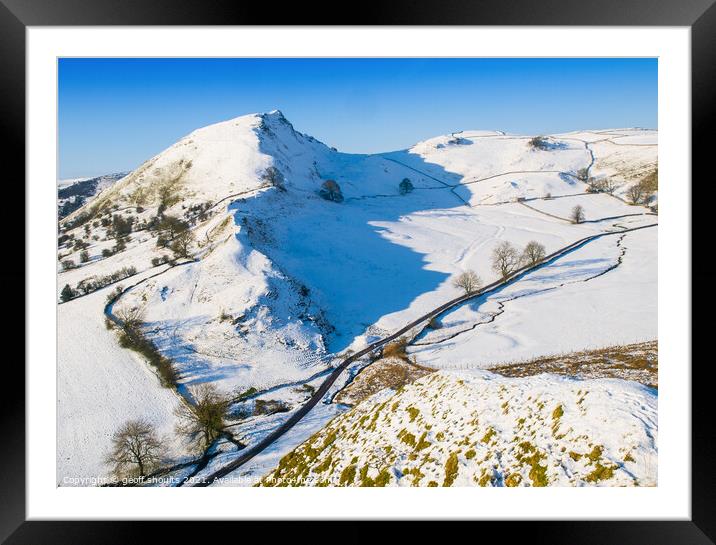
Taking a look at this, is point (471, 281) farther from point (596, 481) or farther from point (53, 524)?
point (53, 524)

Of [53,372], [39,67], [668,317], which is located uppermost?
[39,67]

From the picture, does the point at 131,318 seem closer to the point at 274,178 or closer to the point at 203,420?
the point at 203,420

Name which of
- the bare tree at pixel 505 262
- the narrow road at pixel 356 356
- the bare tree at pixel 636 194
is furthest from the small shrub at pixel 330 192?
the bare tree at pixel 636 194

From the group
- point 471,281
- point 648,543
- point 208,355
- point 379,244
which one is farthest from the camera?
point 379,244

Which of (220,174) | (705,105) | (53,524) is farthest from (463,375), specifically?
(220,174)

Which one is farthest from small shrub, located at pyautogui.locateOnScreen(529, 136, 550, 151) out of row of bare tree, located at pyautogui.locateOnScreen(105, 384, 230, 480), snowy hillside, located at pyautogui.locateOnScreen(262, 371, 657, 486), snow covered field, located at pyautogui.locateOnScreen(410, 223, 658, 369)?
snowy hillside, located at pyautogui.locateOnScreen(262, 371, 657, 486)

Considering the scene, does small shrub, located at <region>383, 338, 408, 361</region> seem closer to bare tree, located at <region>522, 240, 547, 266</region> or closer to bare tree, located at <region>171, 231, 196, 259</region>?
bare tree, located at <region>522, 240, 547, 266</region>
